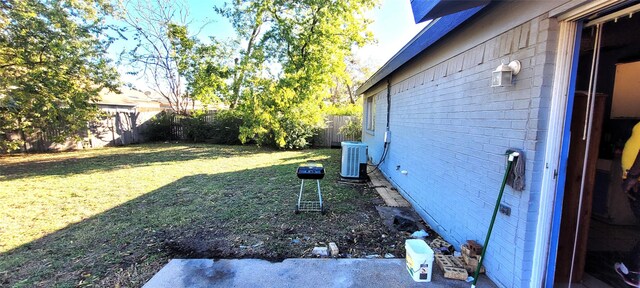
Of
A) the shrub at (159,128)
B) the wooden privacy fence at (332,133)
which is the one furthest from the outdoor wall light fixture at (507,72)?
the shrub at (159,128)

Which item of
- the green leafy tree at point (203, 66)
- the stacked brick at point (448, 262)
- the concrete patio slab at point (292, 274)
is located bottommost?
A: the concrete patio slab at point (292, 274)

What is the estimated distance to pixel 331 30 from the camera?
10625 millimetres

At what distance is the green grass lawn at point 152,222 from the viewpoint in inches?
113

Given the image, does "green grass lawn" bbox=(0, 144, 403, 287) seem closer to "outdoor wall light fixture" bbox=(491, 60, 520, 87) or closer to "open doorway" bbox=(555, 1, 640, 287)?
"open doorway" bbox=(555, 1, 640, 287)

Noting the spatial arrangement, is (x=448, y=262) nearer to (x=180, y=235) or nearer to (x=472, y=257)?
(x=472, y=257)

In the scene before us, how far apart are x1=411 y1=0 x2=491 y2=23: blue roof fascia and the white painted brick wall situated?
1.35 feet

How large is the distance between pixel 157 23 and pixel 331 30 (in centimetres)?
917

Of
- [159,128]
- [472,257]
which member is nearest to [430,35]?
[472,257]

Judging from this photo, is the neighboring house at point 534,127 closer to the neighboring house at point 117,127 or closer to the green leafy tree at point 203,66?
the green leafy tree at point 203,66

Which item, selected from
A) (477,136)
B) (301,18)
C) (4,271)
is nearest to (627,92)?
(477,136)

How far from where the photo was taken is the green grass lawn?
2.88m

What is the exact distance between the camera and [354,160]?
6.32 meters

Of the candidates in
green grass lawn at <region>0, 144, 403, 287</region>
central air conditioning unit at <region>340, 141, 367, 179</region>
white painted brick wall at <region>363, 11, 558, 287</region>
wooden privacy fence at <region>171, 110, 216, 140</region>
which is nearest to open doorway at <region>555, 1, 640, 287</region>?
white painted brick wall at <region>363, 11, 558, 287</region>

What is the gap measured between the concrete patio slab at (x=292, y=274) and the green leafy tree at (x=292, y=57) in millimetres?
8952
